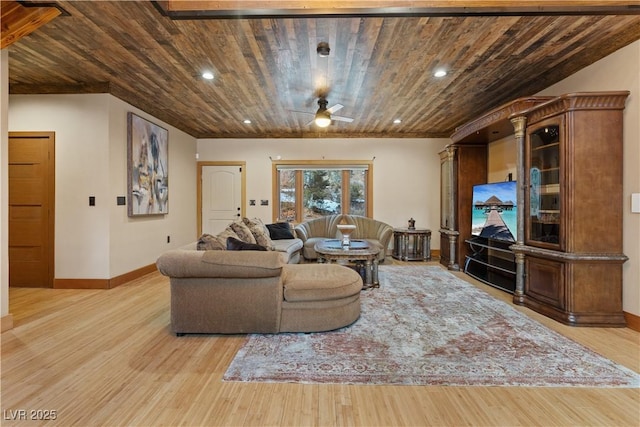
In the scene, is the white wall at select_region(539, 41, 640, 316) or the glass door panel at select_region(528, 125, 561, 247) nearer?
the white wall at select_region(539, 41, 640, 316)

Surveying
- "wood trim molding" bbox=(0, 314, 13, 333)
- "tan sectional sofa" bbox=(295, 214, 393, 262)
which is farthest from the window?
"wood trim molding" bbox=(0, 314, 13, 333)

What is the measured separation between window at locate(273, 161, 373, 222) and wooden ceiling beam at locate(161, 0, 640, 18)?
4527mm

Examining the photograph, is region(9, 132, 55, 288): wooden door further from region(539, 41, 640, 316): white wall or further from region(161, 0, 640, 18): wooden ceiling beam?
region(539, 41, 640, 316): white wall

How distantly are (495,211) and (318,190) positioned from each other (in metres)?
3.76

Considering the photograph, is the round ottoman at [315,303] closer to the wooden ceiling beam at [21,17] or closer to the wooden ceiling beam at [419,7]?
the wooden ceiling beam at [419,7]

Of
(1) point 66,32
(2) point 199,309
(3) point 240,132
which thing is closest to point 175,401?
(2) point 199,309

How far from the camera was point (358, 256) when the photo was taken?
149 inches

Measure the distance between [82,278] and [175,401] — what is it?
337cm

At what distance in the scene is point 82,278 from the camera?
407cm

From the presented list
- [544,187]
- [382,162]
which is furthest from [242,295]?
[382,162]

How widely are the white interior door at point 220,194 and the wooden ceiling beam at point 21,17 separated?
4.44 m

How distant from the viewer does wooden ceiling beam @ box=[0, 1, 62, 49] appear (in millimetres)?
2373

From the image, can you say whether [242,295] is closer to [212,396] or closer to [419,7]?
[212,396]

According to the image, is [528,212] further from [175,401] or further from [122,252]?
[122,252]
